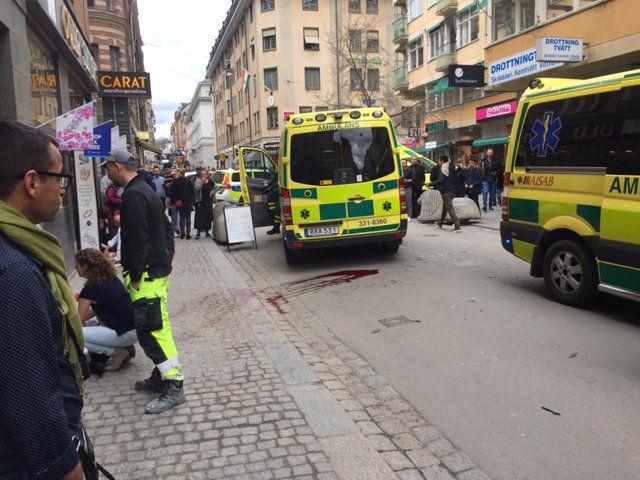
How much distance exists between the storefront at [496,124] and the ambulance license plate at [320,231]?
801 inches

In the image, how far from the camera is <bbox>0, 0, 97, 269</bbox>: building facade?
756cm

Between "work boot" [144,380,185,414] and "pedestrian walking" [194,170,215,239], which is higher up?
"pedestrian walking" [194,170,215,239]

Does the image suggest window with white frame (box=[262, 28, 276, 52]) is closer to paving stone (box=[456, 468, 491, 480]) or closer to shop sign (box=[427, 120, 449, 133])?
shop sign (box=[427, 120, 449, 133])

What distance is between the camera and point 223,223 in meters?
13.1

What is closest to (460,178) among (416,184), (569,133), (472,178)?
(472,178)

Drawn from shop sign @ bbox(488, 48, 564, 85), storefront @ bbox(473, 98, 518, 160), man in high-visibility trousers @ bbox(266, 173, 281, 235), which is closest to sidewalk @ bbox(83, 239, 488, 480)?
man in high-visibility trousers @ bbox(266, 173, 281, 235)

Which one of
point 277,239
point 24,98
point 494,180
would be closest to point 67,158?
point 24,98

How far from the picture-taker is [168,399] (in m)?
4.03

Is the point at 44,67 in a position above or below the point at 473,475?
above

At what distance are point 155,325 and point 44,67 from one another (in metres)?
8.29

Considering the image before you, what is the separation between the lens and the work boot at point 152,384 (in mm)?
4273

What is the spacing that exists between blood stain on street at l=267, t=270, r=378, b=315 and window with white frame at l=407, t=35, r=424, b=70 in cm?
3299

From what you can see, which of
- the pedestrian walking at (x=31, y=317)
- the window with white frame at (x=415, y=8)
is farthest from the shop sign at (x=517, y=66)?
the window with white frame at (x=415, y=8)

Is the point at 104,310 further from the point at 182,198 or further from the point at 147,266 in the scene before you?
the point at 182,198
